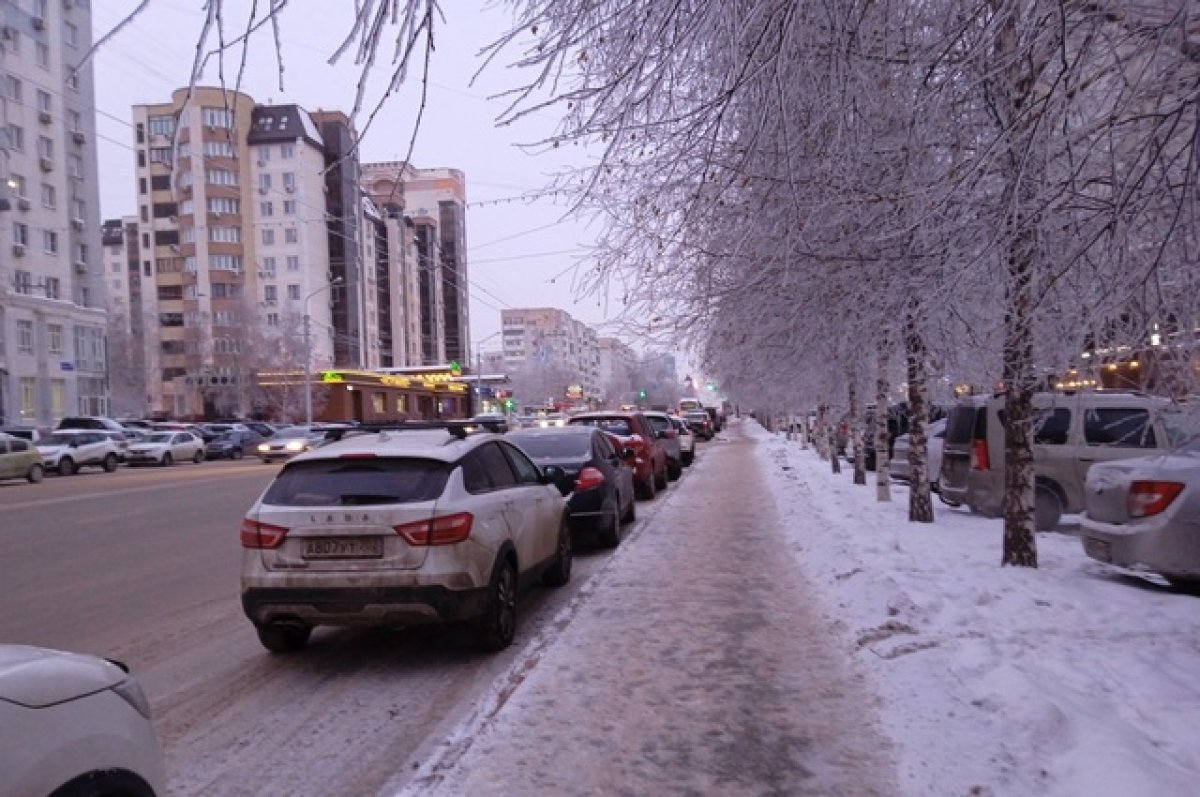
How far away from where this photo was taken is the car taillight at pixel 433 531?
6.14m

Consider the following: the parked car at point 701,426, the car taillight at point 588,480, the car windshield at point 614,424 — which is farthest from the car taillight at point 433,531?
the parked car at point 701,426

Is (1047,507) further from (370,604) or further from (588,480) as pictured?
(370,604)

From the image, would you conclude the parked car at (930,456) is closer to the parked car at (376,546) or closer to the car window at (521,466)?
the car window at (521,466)

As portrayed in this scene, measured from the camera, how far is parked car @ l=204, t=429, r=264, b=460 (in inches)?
1783

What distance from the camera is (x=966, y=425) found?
1259 centimetres

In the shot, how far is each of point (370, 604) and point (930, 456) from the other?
12220 mm

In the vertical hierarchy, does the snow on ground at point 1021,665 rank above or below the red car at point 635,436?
below

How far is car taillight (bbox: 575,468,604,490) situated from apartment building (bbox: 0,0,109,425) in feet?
149

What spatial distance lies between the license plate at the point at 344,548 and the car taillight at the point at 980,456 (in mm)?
8848

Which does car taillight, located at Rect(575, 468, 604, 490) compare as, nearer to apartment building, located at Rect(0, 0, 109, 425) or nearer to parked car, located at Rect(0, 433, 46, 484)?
parked car, located at Rect(0, 433, 46, 484)

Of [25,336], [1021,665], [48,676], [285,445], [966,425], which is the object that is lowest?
[285,445]

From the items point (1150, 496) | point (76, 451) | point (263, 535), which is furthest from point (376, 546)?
point (76, 451)

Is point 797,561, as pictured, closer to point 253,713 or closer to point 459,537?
point 459,537

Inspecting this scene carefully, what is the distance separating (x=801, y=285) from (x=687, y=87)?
2.05 metres
